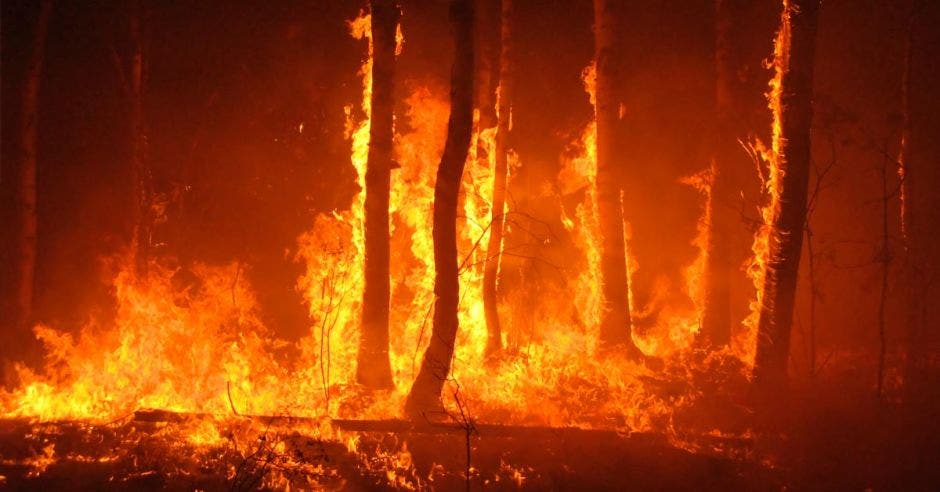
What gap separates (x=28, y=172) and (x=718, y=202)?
13391mm

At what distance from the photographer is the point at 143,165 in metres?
12.9

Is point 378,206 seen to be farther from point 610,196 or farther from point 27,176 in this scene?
point 27,176

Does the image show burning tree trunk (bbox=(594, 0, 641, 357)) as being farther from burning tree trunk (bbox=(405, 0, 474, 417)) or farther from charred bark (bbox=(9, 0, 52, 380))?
charred bark (bbox=(9, 0, 52, 380))

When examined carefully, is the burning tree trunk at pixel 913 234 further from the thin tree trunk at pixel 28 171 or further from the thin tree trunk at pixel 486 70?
the thin tree trunk at pixel 28 171

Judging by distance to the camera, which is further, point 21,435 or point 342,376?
point 342,376

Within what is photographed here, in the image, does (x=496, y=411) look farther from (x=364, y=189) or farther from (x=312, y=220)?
(x=312, y=220)

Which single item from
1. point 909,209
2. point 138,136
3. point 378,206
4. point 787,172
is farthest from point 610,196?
point 138,136

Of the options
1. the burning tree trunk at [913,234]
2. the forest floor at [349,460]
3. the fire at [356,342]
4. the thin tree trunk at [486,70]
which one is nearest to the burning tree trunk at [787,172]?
the fire at [356,342]

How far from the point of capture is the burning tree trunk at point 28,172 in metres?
11.0

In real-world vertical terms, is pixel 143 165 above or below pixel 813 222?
above

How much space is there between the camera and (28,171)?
11.1 m

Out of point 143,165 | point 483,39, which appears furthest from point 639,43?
point 143,165

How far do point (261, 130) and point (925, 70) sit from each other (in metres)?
16.3

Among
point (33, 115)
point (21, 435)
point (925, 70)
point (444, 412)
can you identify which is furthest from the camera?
point (925, 70)
